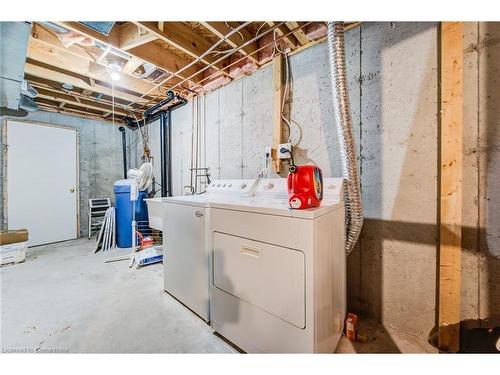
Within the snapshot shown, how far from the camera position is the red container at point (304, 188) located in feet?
3.68

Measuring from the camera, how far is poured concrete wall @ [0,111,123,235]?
13.8 feet

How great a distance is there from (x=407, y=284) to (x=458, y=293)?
267 millimetres

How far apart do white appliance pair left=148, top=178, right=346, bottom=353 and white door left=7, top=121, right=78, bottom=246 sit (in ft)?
12.1

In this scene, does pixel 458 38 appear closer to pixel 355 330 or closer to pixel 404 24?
pixel 404 24

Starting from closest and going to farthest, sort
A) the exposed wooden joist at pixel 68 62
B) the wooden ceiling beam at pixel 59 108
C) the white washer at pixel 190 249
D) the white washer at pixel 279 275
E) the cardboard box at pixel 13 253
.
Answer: the white washer at pixel 279 275 → the white washer at pixel 190 249 → the exposed wooden joist at pixel 68 62 → the cardboard box at pixel 13 253 → the wooden ceiling beam at pixel 59 108

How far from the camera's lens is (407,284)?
149cm

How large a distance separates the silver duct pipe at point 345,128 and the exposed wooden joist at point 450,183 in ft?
1.64

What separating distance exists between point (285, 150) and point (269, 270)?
1.24 meters

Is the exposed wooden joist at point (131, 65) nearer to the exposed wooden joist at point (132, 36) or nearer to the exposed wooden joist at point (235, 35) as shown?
the exposed wooden joist at point (132, 36)

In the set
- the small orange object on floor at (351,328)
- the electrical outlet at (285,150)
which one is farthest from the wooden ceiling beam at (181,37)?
the small orange object on floor at (351,328)

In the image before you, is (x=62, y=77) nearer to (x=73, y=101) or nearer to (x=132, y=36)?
(x=73, y=101)

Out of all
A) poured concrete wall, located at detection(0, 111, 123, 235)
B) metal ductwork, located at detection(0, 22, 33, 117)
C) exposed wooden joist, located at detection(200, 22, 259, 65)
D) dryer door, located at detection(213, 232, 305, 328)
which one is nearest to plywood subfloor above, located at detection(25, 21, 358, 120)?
exposed wooden joist, located at detection(200, 22, 259, 65)

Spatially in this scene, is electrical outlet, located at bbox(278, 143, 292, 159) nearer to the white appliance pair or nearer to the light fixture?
the white appliance pair
